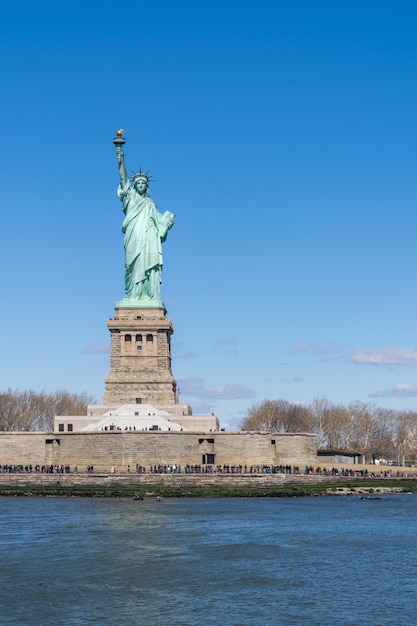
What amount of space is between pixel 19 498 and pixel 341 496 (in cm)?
2161

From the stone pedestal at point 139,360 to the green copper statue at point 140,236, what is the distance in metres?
2.31

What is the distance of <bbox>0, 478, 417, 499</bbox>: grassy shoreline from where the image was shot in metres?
62.1

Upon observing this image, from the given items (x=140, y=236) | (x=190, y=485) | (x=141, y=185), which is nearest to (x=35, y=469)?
(x=190, y=485)

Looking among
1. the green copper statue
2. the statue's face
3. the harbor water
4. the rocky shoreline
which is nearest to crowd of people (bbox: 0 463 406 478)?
the rocky shoreline

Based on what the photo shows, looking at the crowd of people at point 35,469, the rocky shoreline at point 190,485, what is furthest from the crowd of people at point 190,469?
the rocky shoreline at point 190,485

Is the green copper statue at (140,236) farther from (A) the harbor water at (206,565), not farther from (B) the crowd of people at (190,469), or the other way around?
(A) the harbor water at (206,565)

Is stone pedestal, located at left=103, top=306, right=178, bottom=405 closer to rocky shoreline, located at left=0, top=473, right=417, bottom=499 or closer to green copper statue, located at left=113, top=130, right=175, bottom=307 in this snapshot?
green copper statue, located at left=113, top=130, right=175, bottom=307

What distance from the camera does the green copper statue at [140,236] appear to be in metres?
83.9

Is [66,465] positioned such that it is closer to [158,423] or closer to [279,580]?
[158,423]

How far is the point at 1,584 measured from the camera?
31.0 metres

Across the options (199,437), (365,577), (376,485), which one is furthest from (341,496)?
(365,577)

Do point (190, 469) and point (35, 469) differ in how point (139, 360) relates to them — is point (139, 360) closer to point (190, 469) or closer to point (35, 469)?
point (190, 469)

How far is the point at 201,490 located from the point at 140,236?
2803 centimetres

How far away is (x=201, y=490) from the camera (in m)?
64.5
